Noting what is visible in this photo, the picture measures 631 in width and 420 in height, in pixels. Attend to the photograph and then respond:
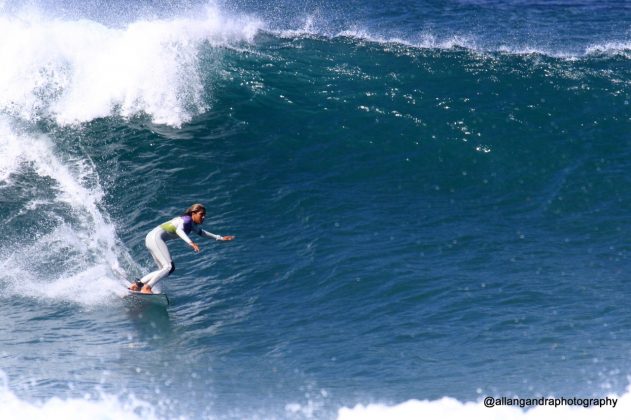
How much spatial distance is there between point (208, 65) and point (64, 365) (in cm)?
1151

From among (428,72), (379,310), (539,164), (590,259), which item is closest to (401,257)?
(379,310)

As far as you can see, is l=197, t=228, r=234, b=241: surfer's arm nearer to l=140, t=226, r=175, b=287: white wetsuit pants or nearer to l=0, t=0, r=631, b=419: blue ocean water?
l=140, t=226, r=175, b=287: white wetsuit pants

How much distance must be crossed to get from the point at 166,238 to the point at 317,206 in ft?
10.3

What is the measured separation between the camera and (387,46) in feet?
76.0

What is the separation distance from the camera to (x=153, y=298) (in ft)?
44.8

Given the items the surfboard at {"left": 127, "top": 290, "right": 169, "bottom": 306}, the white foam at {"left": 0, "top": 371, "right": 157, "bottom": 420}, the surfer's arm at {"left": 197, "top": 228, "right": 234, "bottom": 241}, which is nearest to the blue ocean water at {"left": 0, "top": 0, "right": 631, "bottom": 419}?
the white foam at {"left": 0, "top": 371, "right": 157, "bottom": 420}

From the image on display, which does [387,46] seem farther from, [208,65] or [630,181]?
[630,181]

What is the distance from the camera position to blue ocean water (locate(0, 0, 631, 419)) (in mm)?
11172

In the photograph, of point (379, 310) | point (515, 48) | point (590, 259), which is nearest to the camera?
point (379, 310)

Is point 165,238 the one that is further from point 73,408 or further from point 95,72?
point 95,72

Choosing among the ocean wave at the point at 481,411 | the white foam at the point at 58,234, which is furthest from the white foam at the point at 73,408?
the white foam at the point at 58,234

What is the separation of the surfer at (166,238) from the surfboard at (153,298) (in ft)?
0.30

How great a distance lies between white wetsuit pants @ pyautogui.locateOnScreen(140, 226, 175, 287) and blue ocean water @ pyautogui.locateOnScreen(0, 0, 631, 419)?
1.56ft

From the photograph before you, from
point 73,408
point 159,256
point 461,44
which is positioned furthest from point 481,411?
point 461,44
